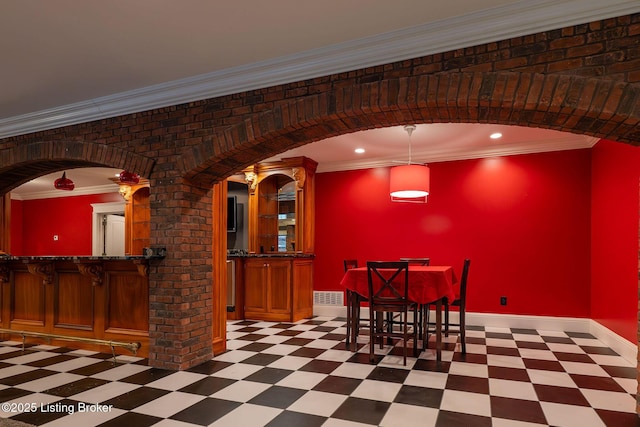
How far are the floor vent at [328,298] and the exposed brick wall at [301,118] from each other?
3.11 m

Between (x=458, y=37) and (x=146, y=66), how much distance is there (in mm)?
2541

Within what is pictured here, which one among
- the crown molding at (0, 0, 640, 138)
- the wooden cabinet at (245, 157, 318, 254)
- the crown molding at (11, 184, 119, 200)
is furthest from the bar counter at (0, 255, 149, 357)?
the crown molding at (11, 184, 119, 200)

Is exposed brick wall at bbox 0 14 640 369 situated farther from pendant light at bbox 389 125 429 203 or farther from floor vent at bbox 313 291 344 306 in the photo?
floor vent at bbox 313 291 344 306

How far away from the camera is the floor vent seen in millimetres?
6883

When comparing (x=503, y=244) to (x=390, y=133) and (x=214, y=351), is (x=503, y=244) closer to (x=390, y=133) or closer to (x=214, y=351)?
(x=390, y=133)

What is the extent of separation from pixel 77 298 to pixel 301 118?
3427 millimetres

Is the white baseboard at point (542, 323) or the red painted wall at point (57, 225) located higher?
the red painted wall at point (57, 225)

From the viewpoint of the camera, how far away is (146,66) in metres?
3.46

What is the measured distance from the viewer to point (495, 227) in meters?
6.04

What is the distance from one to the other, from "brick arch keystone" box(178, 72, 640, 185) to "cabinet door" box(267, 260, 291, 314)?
2661mm

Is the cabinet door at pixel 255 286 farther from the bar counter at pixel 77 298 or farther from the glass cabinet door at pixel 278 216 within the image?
the bar counter at pixel 77 298

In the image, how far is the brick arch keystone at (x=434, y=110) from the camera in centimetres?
249

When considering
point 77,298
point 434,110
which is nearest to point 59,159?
point 77,298

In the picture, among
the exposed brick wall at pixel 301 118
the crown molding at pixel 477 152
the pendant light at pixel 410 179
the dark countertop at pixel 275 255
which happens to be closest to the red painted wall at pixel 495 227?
the crown molding at pixel 477 152
